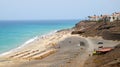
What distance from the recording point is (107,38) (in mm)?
80562

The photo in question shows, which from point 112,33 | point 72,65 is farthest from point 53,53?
point 112,33

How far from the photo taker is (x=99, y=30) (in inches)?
3765

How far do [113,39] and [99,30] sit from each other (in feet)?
65.0

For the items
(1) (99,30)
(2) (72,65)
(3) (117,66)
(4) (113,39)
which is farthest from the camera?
(1) (99,30)

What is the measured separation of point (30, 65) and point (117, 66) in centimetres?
1971

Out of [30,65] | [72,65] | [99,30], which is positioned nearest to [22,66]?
[30,65]

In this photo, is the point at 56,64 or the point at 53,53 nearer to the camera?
the point at 56,64

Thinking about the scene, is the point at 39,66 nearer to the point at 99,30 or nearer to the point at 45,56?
the point at 45,56

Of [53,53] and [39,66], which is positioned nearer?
[39,66]

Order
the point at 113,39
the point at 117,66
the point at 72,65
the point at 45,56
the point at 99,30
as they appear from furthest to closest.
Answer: the point at 99,30, the point at 113,39, the point at 45,56, the point at 72,65, the point at 117,66

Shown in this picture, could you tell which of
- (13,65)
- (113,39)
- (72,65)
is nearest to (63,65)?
(72,65)

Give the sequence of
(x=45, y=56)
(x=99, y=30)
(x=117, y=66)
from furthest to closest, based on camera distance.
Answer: (x=99, y=30)
(x=45, y=56)
(x=117, y=66)

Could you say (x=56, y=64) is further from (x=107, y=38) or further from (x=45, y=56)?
(x=107, y=38)

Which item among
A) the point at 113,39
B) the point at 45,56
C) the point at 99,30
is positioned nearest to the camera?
the point at 45,56
